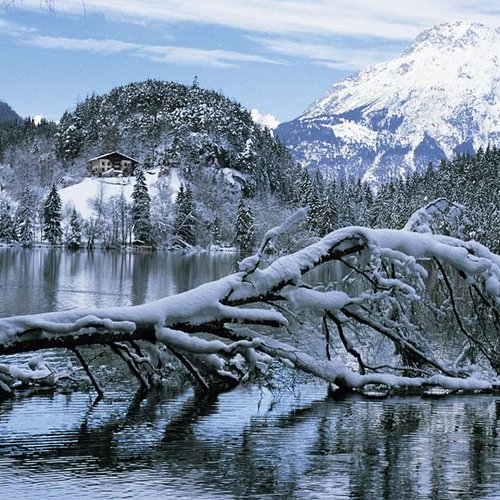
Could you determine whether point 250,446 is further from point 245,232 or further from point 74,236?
point 74,236

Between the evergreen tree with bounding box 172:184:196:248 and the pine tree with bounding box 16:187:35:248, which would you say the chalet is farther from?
the pine tree with bounding box 16:187:35:248

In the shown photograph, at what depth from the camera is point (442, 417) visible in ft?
45.7

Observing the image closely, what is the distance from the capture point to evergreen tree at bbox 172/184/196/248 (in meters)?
144

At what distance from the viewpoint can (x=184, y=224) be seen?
14538 cm

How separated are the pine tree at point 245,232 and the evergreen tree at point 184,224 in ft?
37.6

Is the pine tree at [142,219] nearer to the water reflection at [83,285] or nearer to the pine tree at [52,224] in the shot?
the pine tree at [52,224]

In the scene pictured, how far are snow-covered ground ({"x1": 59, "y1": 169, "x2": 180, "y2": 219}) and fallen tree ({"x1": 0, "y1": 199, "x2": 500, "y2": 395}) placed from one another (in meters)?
139

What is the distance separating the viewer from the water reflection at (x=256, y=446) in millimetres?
9602

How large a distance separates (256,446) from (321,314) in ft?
8.70

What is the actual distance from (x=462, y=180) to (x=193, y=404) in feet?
425

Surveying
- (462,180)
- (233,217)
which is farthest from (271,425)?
(233,217)

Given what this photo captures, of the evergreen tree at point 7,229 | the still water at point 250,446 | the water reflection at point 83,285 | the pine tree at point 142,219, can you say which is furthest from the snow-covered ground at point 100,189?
the still water at point 250,446

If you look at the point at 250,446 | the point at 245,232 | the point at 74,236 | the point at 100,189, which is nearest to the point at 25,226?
the point at 74,236

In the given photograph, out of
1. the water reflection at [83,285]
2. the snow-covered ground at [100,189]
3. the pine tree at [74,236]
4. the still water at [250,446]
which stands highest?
the snow-covered ground at [100,189]
